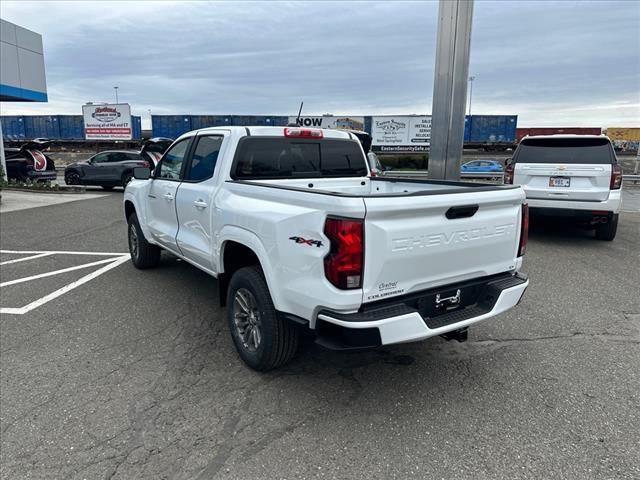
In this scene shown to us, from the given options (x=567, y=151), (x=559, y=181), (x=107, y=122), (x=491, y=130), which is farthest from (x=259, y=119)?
(x=559, y=181)

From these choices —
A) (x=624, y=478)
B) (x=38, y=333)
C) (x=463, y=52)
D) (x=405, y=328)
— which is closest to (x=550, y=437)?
(x=624, y=478)

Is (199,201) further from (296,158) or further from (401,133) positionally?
(401,133)

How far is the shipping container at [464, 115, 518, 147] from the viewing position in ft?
140

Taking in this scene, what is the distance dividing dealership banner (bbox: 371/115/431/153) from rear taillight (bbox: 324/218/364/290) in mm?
38536

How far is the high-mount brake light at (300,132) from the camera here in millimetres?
4367

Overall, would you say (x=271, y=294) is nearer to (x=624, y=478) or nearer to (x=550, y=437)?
(x=550, y=437)

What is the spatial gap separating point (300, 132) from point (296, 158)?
0.83 feet

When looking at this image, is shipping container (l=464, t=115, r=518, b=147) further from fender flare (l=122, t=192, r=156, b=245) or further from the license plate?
fender flare (l=122, t=192, r=156, b=245)

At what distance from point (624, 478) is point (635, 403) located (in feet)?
3.00

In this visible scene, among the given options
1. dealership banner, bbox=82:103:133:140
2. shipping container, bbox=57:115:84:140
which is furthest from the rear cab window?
shipping container, bbox=57:115:84:140

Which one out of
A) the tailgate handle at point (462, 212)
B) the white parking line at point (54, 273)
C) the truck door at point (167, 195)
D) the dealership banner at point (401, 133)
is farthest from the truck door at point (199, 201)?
the dealership banner at point (401, 133)

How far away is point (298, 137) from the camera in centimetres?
444

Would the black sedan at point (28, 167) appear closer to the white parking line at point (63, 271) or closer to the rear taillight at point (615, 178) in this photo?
the white parking line at point (63, 271)

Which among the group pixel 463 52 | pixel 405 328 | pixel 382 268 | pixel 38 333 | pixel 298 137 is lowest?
pixel 38 333
